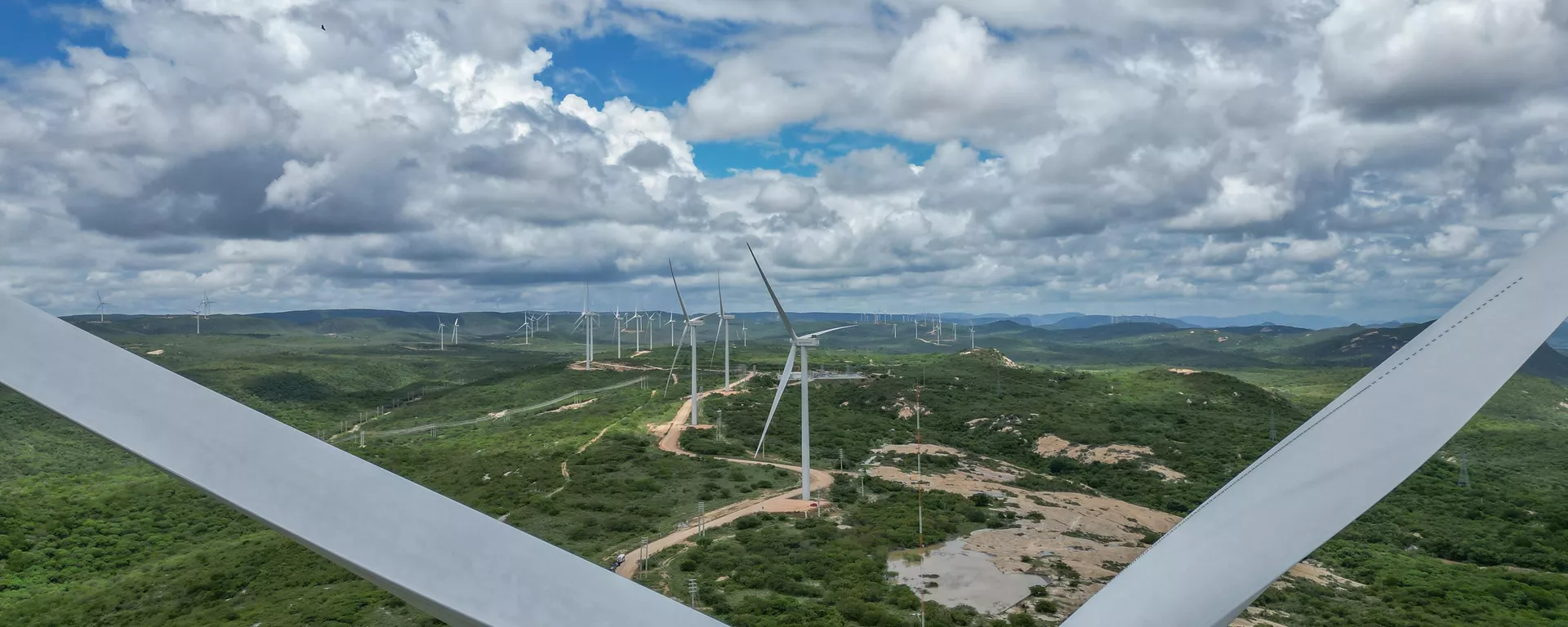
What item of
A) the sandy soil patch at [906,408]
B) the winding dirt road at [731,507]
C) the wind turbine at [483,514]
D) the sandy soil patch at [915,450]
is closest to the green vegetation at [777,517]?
the sandy soil patch at [906,408]

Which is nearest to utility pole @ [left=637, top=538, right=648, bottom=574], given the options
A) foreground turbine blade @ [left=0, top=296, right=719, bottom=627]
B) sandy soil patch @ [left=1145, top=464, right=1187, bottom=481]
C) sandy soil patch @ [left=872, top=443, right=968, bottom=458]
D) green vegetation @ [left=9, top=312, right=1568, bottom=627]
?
green vegetation @ [left=9, top=312, right=1568, bottom=627]

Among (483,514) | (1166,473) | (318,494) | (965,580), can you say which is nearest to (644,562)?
(965,580)

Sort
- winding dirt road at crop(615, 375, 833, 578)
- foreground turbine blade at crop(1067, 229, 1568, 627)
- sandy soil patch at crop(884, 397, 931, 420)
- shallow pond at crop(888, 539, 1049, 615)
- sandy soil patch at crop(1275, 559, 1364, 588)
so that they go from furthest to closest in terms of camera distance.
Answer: sandy soil patch at crop(884, 397, 931, 420) → winding dirt road at crop(615, 375, 833, 578) → sandy soil patch at crop(1275, 559, 1364, 588) → shallow pond at crop(888, 539, 1049, 615) → foreground turbine blade at crop(1067, 229, 1568, 627)

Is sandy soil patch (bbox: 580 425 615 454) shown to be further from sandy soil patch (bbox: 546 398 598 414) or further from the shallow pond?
the shallow pond

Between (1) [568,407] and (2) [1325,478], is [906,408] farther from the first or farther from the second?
(2) [1325,478]

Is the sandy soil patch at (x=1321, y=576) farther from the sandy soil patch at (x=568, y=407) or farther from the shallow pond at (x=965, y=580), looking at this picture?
the sandy soil patch at (x=568, y=407)

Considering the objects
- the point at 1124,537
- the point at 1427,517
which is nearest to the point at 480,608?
the point at 1124,537

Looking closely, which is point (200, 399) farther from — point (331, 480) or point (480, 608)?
point (480, 608)
